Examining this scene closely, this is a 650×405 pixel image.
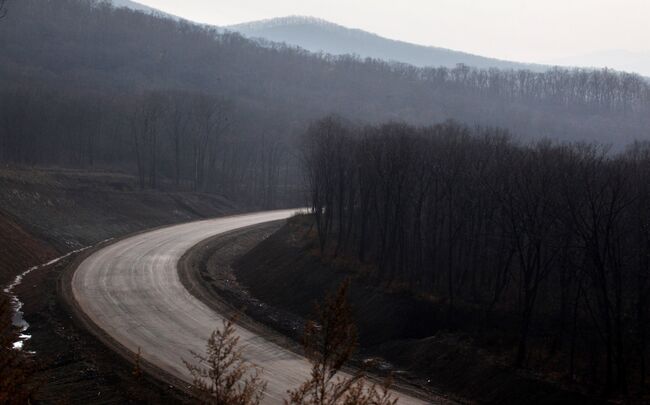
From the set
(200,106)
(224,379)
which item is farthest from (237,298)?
(200,106)

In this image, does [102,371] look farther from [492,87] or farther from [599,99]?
[492,87]

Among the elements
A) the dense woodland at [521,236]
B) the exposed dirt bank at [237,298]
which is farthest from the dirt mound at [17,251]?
the dense woodland at [521,236]

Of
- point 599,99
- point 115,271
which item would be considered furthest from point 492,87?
point 115,271

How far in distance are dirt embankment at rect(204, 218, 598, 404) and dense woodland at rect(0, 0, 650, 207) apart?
42861 millimetres

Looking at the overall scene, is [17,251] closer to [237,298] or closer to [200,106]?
[237,298]

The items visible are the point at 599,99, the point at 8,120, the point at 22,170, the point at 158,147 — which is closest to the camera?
the point at 22,170

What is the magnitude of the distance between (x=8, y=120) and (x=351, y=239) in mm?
58169

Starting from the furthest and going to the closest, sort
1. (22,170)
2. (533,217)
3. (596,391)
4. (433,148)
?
1. (22,170)
2. (433,148)
3. (533,217)
4. (596,391)

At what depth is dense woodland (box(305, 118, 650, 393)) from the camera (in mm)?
26250

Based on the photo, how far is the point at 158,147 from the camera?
11556 centimetres

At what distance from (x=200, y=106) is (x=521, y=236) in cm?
8387

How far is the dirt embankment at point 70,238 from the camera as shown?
2436 cm

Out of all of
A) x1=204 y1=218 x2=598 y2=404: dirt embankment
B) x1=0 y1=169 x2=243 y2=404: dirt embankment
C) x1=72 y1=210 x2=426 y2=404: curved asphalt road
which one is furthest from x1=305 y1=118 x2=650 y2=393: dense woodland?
x1=0 y1=169 x2=243 y2=404: dirt embankment

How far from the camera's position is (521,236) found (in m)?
32.4
